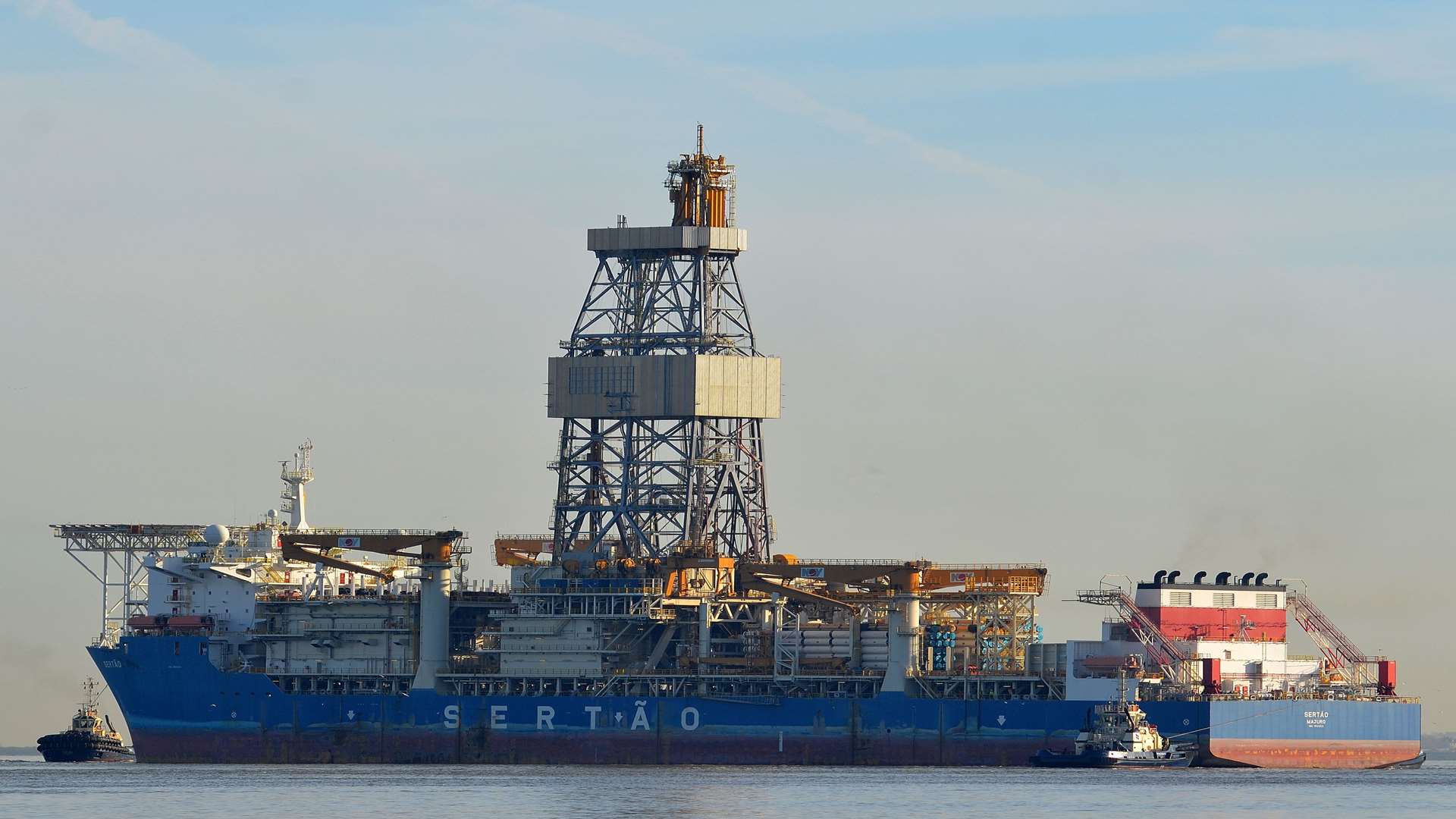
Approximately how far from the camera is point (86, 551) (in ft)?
465

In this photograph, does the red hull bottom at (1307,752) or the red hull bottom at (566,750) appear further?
the red hull bottom at (566,750)

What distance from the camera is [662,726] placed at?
130375mm

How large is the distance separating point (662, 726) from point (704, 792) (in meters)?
19.2

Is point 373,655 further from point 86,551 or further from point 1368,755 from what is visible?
point 1368,755

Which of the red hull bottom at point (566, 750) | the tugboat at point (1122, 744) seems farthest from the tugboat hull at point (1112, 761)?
the red hull bottom at point (566, 750)

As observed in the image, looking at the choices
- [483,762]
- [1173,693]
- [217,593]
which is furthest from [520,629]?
[1173,693]

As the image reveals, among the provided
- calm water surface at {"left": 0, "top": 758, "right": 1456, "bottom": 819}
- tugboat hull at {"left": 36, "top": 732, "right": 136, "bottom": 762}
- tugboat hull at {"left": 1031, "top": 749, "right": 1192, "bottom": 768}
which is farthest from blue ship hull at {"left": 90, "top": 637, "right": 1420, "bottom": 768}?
tugboat hull at {"left": 36, "top": 732, "right": 136, "bottom": 762}

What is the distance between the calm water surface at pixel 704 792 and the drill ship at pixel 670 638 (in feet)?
7.76

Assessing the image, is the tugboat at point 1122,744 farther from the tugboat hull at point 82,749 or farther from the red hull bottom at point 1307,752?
the tugboat hull at point 82,749

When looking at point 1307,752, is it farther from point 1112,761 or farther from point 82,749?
point 82,749

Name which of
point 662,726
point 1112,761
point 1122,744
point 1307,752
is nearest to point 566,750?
point 662,726

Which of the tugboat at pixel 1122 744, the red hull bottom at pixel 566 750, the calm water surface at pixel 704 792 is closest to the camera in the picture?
the calm water surface at pixel 704 792

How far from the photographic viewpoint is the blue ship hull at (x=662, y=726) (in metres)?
126

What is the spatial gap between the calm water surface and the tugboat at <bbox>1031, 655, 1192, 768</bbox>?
70 centimetres
